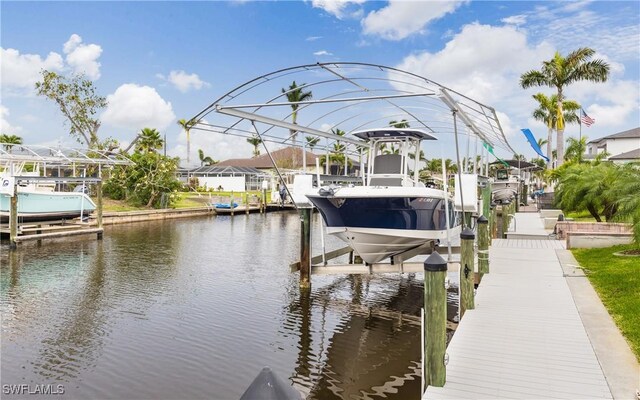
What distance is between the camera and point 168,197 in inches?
1460

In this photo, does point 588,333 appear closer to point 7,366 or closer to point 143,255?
point 7,366

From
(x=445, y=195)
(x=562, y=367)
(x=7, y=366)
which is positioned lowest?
(x=7, y=366)

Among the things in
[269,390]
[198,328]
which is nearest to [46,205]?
[198,328]

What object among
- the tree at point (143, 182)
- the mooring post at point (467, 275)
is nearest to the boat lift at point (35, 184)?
the tree at point (143, 182)

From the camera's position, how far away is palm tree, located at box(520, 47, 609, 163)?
39.3 m

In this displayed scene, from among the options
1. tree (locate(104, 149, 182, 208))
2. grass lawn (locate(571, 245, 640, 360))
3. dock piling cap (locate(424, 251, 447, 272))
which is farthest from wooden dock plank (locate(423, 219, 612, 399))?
tree (locate(104, 149, 182, 208))

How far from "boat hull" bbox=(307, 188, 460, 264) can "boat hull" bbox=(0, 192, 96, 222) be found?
52.1ft

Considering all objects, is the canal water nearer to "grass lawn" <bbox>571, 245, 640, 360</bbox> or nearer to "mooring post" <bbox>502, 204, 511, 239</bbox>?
"grass lawn" <bbox>571, 245, 640, 360</bbox>

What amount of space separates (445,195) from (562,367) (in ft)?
17.8

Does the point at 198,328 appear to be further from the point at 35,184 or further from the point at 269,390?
the point at 35,184

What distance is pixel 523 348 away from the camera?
640 centimetres

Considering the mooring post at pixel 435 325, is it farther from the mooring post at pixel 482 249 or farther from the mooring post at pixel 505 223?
the mooring post at pixel 505 223

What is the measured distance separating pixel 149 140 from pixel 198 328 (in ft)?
156

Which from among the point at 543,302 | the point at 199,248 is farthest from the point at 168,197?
the point at 543,302
